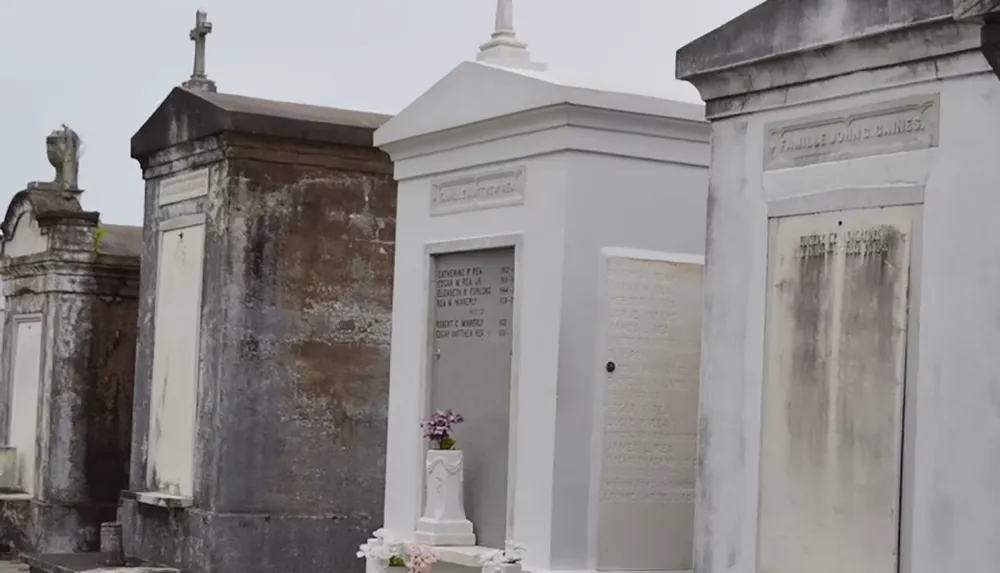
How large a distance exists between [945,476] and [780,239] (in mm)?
1233

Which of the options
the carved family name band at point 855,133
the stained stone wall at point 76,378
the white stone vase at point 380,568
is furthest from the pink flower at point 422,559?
the stained stone wall at point 76,378

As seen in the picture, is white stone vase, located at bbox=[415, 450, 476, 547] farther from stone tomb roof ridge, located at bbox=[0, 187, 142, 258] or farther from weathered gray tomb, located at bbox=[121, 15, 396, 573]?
stone tomb roof ridge, located at bbox=[0, 187, 142, 258]

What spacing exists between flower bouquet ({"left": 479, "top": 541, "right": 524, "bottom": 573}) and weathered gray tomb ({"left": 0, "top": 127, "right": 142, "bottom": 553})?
267 inches

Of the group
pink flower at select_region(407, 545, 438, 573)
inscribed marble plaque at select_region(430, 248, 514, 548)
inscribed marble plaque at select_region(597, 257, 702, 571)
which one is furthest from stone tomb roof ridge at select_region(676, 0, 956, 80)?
pink flower at select_region(407, 545, 438, 573)

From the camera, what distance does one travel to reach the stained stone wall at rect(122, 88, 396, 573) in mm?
10820

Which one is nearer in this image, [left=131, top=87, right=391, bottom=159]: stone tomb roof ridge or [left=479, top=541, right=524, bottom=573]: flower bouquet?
→ [left=479, top=541, right=524, bottom=573]: flower bouquet

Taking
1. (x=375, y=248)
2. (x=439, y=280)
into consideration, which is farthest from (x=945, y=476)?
(x=375, y=248)

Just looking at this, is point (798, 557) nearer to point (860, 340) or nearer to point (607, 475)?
point (860, 340)

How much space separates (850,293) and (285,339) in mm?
5649

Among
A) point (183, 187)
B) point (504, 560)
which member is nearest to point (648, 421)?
point (504, 560)

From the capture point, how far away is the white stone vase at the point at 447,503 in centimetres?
860

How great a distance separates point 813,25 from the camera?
632cm

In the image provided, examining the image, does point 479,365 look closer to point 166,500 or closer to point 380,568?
point 380,568

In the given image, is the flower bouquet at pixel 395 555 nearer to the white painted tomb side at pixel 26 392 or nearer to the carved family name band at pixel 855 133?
the carved family name band at pixel 855 133
